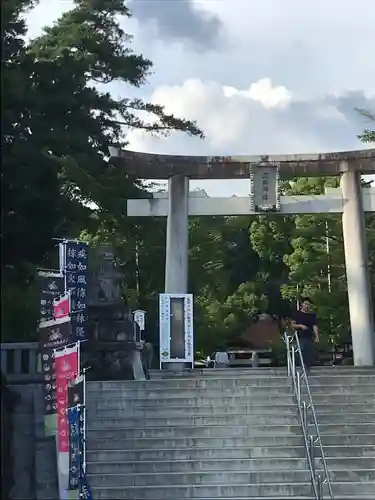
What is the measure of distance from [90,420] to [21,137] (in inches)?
175

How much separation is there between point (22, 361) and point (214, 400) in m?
2.55

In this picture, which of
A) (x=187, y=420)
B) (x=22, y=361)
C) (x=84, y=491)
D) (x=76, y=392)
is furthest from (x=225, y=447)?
(x=22, y=361)

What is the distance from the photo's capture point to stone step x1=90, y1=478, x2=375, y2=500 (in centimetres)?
802

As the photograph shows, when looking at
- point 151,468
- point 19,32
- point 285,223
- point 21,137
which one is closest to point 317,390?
point 151,468

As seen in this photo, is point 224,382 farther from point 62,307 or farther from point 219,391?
point 62,307

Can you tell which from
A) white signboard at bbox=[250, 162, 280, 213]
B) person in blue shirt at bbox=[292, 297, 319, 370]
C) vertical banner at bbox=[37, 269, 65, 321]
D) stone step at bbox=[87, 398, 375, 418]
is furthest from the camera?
white signboard at bbox=[250, 162, 280, 213]

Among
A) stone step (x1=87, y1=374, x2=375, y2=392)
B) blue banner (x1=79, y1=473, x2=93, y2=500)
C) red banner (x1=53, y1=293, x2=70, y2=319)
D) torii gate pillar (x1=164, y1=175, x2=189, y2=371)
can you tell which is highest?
torii gate pillar (x1=164, y1=175, x2=189, y2=371)

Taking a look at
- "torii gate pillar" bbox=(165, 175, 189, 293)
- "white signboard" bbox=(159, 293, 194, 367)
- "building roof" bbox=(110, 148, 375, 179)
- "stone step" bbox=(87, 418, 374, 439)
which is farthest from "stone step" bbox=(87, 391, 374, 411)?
"building roof" bbox=(110, 148, 375, 179)

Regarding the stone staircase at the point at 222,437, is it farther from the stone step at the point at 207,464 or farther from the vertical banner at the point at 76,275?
the vertical banner at the point at 76,275

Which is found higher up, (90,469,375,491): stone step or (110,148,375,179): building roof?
(110,148,375,179): building roof

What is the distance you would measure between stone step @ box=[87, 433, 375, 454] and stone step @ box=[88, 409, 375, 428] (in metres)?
0.32

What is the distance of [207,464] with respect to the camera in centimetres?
846

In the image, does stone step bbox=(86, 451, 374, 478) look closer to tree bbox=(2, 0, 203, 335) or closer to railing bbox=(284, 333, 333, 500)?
railing bbox=(284, 333, 333, 500)

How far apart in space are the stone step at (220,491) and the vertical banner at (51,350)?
1.05 m
